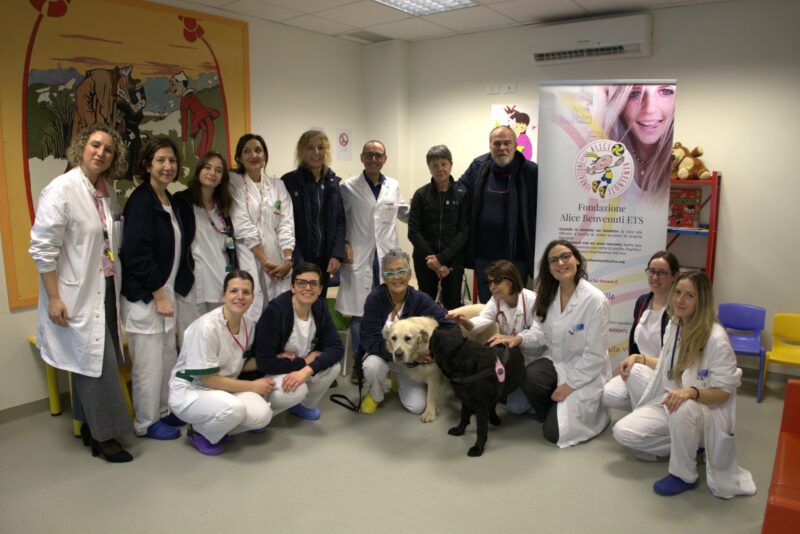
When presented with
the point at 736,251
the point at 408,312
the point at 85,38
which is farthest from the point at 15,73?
the point at 736,251

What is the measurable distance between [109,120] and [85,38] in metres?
0.50

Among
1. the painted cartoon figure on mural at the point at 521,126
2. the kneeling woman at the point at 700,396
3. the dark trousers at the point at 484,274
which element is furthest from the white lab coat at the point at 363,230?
the kneeling woman at the point at 700,396

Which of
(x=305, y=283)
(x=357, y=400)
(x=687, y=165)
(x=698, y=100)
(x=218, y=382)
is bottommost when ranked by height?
(x=357, y=400)

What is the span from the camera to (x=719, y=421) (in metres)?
2.54

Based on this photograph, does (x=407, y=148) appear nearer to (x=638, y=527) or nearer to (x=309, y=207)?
(x=309, y=207)

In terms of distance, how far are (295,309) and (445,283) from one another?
1.27m

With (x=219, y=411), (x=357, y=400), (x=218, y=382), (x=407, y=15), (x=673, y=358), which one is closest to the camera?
(x=673, y=358)

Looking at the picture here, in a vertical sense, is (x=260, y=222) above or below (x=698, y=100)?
below

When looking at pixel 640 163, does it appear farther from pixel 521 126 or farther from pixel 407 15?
pixel 407 15

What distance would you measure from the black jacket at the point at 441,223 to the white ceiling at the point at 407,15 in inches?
60.5

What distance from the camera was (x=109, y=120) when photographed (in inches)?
146

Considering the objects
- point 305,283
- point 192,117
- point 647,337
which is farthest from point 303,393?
point 192,117

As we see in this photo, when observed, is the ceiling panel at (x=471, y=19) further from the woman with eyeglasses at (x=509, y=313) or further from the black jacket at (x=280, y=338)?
the black jacket at (x=280, y=338)

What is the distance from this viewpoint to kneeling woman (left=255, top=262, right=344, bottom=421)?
3.15 metres
